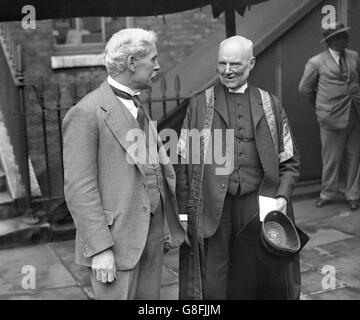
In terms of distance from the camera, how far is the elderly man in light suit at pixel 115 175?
2873mm

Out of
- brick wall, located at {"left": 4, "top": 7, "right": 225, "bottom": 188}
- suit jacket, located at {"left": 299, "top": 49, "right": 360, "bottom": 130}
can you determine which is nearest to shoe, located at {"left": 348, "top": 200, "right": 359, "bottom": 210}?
suit jacket, located at {"left": 299, "top": 49, "right": 360, "bottom": 130}

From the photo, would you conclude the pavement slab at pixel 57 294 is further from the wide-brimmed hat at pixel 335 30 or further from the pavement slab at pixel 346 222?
the wide-brimmed hat at pixel 335 30

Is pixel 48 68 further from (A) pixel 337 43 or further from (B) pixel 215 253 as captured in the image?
(B) pixel 215 253

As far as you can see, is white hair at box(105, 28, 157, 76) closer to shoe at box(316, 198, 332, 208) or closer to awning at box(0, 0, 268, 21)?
awning at box(0, 0, 268, 21)

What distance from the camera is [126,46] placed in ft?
9.52

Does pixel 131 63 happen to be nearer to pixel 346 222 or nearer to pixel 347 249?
pixel 347 249

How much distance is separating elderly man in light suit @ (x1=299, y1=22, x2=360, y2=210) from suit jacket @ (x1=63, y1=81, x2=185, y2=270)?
3760 mm

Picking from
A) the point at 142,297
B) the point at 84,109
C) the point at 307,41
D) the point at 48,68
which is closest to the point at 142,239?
the point at 142,297

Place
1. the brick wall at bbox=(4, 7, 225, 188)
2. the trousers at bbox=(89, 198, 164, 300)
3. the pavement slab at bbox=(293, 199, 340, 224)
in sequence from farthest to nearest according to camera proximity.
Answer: the brick wall at bbox=(4, 7, 225, 188) < the pavement slab at bbox=(293, 199, 340, 224) < the trousers at bbox=(89, 198, 164, 300)

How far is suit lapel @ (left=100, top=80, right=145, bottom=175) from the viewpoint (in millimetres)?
2936

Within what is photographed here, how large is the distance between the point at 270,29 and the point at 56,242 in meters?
3.24

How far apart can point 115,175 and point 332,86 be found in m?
3.94

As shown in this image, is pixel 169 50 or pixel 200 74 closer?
pixel 200 74

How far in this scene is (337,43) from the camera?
20.5ft
